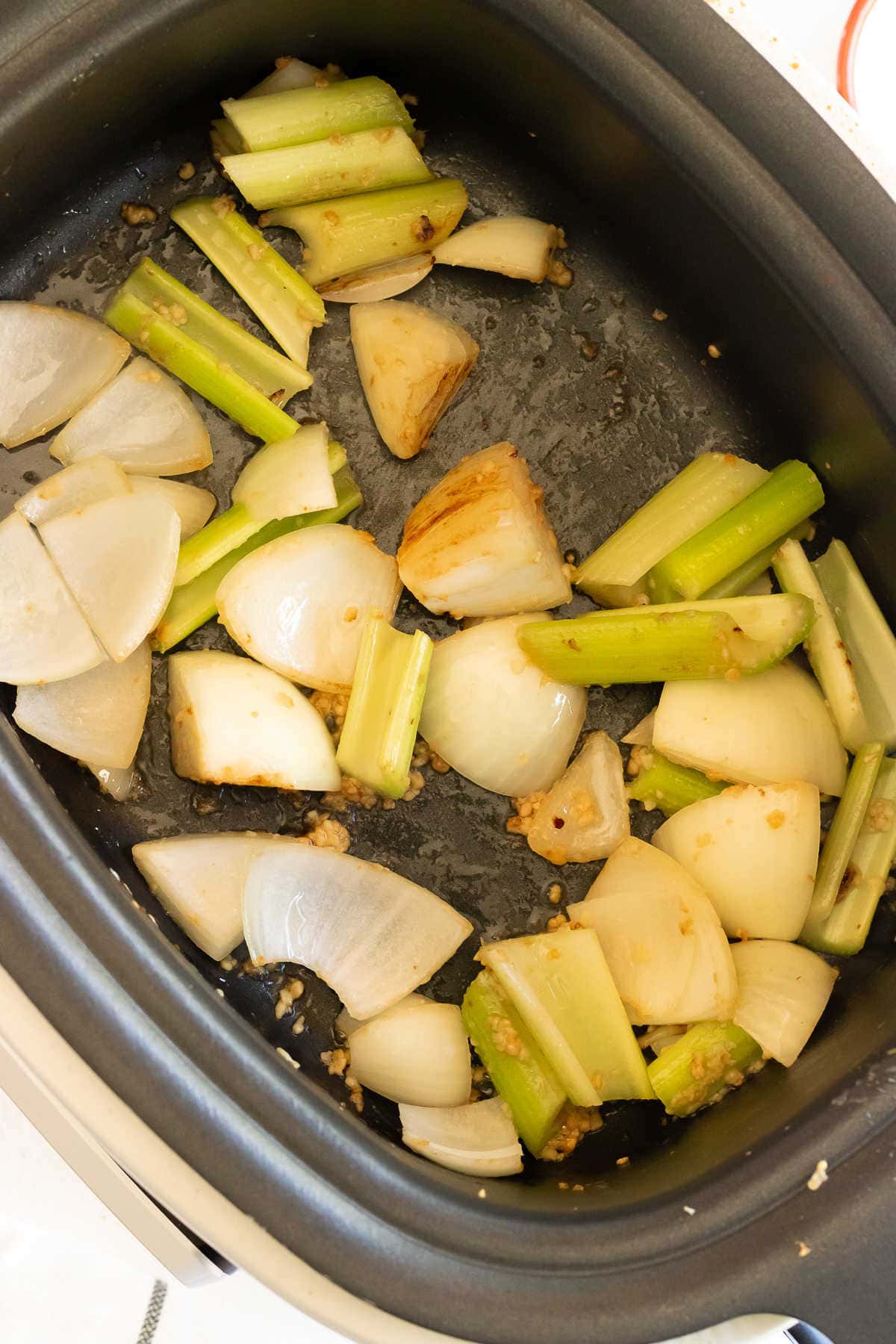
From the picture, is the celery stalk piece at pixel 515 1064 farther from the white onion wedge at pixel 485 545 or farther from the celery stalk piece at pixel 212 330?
the celery stalk piece at pixel 212 330

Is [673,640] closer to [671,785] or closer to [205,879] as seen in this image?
[671,785]

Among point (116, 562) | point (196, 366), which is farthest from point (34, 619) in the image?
point (196, 366)

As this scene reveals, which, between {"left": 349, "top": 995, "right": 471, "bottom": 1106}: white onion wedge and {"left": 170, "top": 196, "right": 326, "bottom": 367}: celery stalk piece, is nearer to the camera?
{"left": 349, "top": 995, "right": 471, "bottom": 1106}: white onion wedge

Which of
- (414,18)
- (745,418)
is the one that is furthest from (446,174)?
(745,418)

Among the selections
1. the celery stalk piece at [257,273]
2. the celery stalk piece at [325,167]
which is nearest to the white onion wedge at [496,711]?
the celery stalk piece at [257,273]

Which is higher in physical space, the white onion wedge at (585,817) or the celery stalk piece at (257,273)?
the celery stalk piece at (257,273)

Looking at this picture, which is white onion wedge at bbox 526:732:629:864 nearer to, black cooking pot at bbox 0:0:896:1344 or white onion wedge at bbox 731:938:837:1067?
black cooking pot at bbox 0:0:896:1344

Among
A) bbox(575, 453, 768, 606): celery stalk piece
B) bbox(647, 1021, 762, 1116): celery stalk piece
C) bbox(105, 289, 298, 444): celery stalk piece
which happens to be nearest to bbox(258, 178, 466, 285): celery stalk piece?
bbox(105, 289, 298, 444): celery stalk piece
